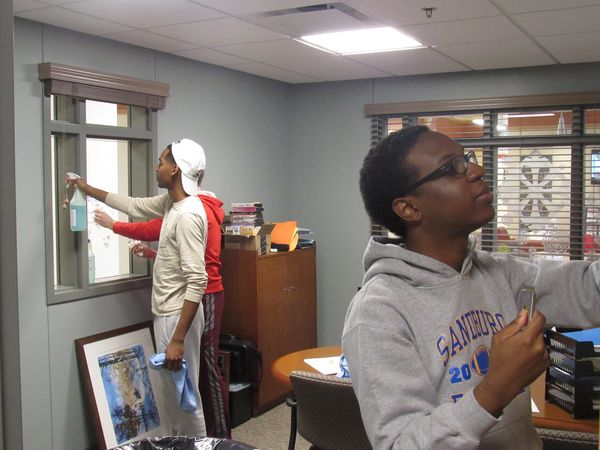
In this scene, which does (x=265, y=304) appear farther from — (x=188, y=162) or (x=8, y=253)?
(x=8, y=253)

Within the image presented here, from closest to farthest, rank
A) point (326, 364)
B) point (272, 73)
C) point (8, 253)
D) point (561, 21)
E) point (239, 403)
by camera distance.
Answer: point (8, 253), point (326, 364), point (561, 21), point (239, 403), point (272, 73)

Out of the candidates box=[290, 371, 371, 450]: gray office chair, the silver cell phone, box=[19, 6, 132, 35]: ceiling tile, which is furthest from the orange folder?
the silver cell phone

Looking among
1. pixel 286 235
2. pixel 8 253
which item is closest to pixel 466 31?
pixel 286 235

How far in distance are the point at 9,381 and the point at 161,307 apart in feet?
9.52

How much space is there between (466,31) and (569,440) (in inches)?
91.0

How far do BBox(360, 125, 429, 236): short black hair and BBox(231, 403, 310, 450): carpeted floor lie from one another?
2.83m

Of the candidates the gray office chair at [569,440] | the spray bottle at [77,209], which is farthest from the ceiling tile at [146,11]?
the gray office chair at [569,440]

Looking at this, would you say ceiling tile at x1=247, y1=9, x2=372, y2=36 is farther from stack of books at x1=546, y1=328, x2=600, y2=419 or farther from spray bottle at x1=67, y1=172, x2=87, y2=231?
stack of books at x1=546, y1=328, x2=600, y2=419

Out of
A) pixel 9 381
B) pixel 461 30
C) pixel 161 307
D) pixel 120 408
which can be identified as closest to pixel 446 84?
pixel 461 30

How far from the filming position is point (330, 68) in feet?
15.4

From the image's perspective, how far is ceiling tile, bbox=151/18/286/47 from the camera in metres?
3.34

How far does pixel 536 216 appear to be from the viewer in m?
4.76

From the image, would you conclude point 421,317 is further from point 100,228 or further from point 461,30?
point 100,228

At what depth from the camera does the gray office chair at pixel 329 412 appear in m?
2.27
